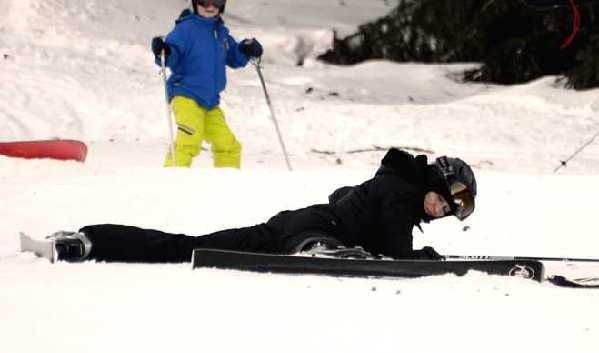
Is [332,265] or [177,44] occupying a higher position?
[177,44]

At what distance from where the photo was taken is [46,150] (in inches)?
338

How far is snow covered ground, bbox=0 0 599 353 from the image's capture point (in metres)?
4.01

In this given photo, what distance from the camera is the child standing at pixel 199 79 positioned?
8750 millimetres

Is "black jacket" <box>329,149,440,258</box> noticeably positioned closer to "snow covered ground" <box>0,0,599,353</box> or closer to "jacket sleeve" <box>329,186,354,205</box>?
"jacket sleeve" <box>329,186,354,205</box>

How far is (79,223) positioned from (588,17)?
287 inches

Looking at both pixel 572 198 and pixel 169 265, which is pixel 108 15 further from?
pixel 169 265

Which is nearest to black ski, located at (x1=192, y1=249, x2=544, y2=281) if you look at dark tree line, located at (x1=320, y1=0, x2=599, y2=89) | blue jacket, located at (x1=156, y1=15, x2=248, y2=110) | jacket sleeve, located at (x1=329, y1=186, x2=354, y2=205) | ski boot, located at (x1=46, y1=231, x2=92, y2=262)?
ski boot, located at (x1=46, y1=231, x2=92, y2=262)

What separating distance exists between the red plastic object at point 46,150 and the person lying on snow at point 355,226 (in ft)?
10.5

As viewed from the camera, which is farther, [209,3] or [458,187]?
[209,3]

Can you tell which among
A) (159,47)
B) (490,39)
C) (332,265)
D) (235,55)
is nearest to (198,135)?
(159,47)

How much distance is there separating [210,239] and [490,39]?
8.92m

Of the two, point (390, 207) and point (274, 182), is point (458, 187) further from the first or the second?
point (274, 182)

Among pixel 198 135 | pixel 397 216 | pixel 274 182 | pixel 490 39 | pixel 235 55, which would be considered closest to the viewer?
pixel 397 216

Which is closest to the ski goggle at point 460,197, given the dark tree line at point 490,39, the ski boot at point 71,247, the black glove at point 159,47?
the ski boot at point 71,247
